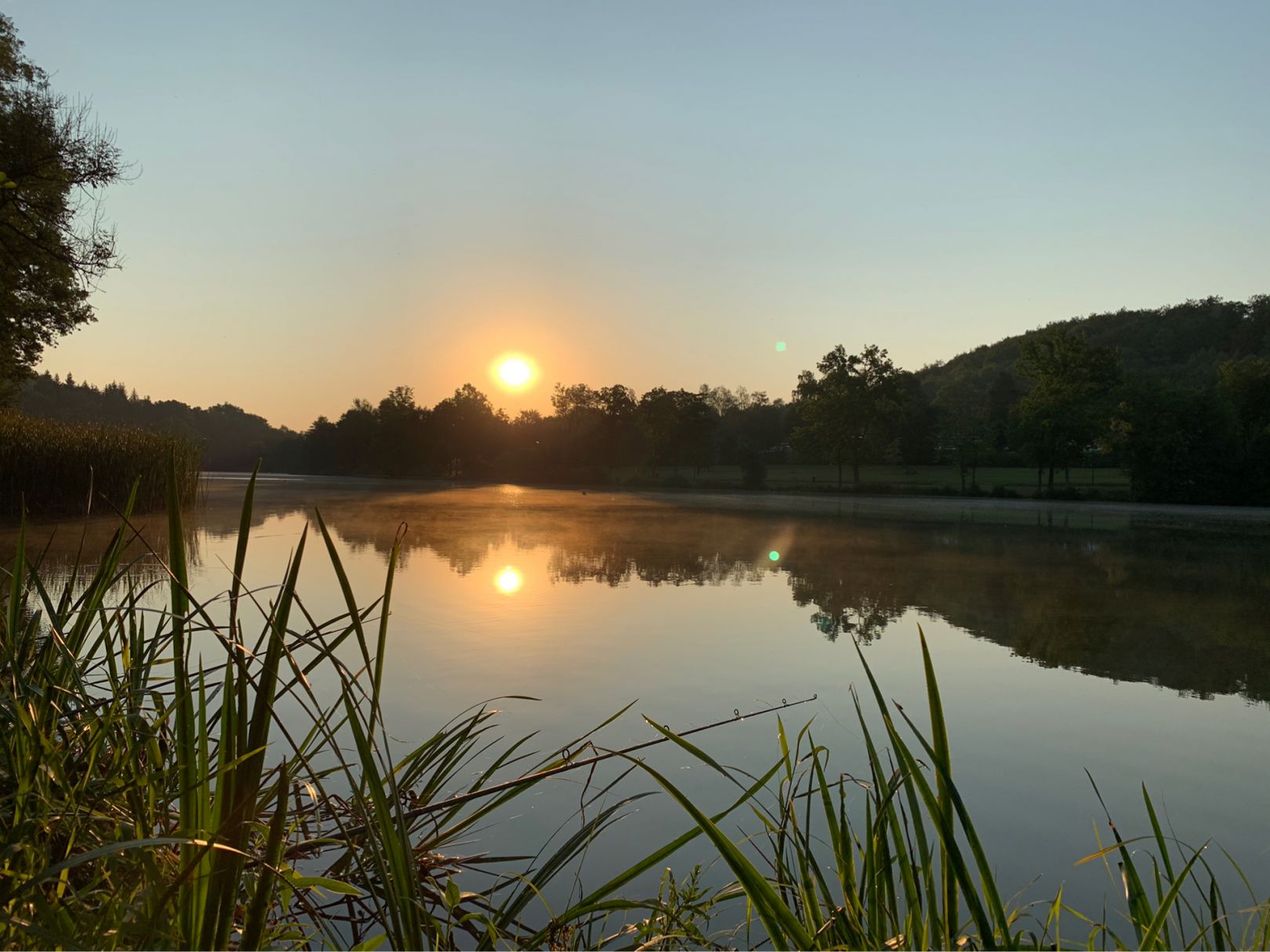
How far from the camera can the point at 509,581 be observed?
8438 millimetres

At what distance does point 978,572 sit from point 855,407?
27.8 metres

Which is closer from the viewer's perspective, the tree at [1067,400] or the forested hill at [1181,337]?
the tree at [1067,400]

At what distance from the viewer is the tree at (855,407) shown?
37094mm

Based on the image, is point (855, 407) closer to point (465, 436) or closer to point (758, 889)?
point (465, 436)

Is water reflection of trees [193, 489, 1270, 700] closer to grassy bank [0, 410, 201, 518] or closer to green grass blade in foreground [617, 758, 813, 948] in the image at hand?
grassy bank [0, 410, 201, 518]

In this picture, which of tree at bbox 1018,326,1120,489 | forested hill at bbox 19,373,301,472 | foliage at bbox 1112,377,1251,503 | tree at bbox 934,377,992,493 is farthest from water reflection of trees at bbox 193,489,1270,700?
forested hill at bbox 19,373,301,472

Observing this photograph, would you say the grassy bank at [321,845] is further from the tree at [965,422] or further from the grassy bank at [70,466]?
the tree at [965,422]

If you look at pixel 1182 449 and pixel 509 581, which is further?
pixel 1182 449

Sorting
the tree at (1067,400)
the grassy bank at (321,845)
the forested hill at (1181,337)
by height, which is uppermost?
the forested hill at (1181,337)

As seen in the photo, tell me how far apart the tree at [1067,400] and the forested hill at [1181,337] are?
28377mm

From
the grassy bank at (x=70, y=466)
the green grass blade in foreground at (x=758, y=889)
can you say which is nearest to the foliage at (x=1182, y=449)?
the grassy bank at (x=70, y=466)

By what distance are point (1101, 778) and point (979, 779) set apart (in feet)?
1.69

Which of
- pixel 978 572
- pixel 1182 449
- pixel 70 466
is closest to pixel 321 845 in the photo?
pixel 978 572

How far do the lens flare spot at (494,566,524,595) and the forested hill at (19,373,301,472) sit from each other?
142 feet
